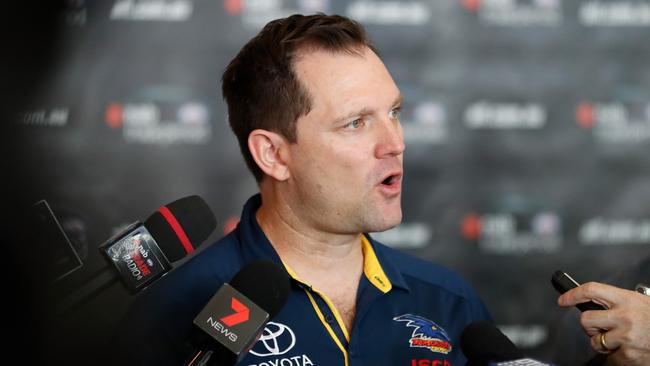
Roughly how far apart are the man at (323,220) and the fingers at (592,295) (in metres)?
0.29

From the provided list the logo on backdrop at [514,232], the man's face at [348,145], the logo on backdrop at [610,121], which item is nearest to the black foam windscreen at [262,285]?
the man's face at [348,145]

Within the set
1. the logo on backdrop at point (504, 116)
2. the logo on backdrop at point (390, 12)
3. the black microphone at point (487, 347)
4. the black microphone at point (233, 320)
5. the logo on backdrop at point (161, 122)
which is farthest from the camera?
the logo on backdrop at point (504, 116)

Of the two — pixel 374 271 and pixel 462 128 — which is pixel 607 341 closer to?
pixel 374 271

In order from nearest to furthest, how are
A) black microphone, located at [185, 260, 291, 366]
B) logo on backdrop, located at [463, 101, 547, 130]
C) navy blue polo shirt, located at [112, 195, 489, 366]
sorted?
black microphone, located at [185, 260, 291, 366]
navy blue polo shirt, located at [112, 195, 489, 366]
logo on backdrop, located at [463, 101, 547, 130]

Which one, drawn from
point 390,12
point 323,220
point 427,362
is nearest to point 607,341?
point 427,362

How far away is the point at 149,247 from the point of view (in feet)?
4.35

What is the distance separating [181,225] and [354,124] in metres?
0.45

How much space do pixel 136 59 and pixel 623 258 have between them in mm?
2001

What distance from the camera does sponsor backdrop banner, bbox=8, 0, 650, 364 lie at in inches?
115

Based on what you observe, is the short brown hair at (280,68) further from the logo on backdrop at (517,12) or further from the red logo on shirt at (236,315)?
the logo on backdrop at (517,12)

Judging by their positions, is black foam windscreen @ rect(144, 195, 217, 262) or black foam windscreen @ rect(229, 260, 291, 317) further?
black foam windscreen @ rect(144, 195, 217, 262)

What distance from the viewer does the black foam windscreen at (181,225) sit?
1387mm

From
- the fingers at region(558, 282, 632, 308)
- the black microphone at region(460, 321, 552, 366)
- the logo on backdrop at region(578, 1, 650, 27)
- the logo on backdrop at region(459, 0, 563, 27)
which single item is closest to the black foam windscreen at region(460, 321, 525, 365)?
the black microphone at region(460, 321, 552, 366)

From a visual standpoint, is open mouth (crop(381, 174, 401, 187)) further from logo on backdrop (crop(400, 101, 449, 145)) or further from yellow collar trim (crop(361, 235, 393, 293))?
logo on backdrop (crop(400, 101, 449, 145))
